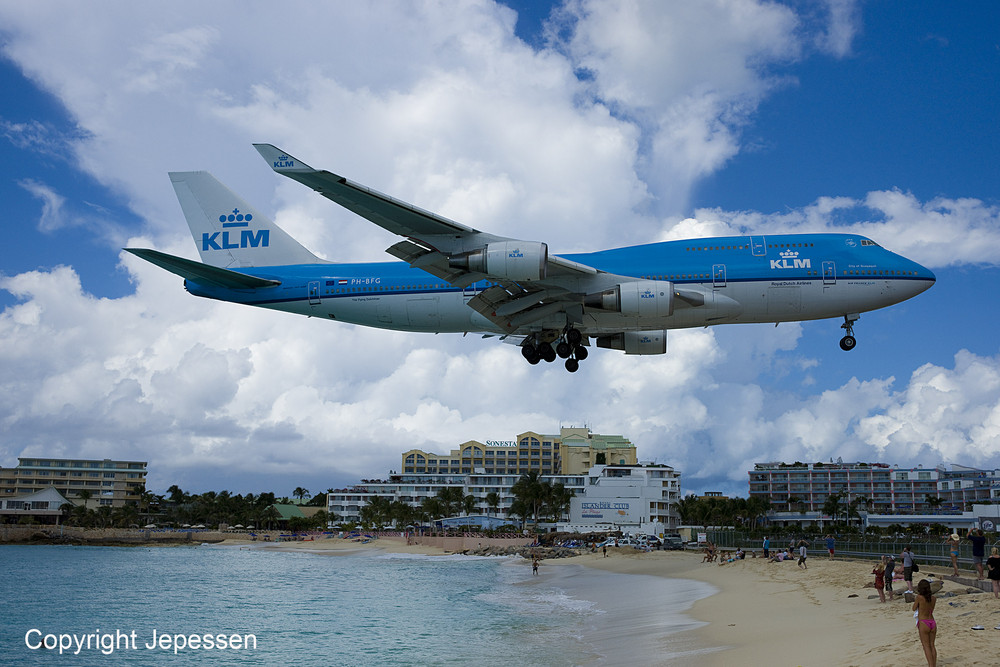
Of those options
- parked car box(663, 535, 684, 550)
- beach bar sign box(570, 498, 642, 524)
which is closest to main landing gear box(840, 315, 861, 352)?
parked car box(663, 535, 684, 550)

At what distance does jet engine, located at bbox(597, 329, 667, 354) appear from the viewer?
110ft

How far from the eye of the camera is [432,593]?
62.6 metres

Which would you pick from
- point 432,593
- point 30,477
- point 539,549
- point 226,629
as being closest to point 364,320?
point 226,629

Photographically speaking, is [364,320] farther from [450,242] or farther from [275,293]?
[450,242]

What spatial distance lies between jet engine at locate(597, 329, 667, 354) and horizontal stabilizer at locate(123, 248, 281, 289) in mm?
14508

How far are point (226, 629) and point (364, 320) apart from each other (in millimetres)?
25563

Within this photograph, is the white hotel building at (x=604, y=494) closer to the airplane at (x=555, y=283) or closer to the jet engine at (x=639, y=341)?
the jet engine at (x=639, y=341)

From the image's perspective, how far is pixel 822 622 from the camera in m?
25.3

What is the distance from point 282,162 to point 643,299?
41.9 ft

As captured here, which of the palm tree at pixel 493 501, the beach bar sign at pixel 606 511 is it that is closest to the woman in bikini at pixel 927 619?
the beach bar sign at pixel 606 511

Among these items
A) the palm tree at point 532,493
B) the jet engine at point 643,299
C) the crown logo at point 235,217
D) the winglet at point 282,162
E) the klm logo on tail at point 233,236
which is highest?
the crown logo at point 235,217

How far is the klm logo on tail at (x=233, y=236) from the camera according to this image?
36.0m

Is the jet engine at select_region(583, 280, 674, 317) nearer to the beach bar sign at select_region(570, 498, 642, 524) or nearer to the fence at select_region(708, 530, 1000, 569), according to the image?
the fence at select_region(708, 530, 1000, 569)

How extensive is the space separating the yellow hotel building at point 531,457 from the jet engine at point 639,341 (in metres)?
132
